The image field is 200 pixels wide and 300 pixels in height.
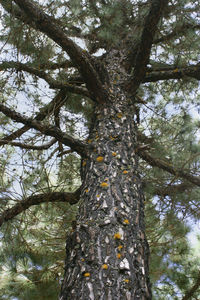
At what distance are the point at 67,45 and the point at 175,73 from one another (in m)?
1.06

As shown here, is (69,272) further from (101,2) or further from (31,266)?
(101,2)

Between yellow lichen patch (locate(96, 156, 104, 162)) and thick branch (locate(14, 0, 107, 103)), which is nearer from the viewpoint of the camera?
yellow lichen patch (locate(96, 156, 104, 162))

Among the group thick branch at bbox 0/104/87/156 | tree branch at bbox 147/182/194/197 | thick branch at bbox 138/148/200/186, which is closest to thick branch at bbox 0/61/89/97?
thick branch at bbox 0/104/87/156

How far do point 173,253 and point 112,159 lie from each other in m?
2.09

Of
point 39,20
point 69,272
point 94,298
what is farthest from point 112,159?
point 39,20

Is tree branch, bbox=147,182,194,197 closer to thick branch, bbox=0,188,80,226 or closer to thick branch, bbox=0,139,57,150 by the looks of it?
thick branch, bbox=0,188,80,226

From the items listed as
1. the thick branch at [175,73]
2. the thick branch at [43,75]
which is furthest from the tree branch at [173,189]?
the thick branch at [43,75]

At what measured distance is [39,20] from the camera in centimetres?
220

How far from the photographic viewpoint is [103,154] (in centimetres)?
211

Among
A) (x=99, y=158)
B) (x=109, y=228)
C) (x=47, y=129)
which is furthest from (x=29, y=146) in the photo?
(x=109, y=228)

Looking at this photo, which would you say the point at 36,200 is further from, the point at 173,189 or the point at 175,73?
the point at 175,73

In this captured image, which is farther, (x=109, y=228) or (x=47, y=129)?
(x=47, y=129)

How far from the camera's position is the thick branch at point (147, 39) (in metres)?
Answer: 2.20

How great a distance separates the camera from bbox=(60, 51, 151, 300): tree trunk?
4.46ft
